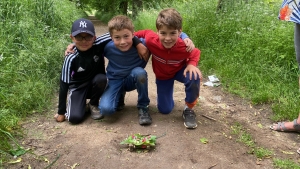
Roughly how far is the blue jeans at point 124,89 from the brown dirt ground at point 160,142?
0.19 m

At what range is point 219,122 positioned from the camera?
→ 10.5ft

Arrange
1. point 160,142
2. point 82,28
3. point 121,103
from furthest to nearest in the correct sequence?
point 121,103, point 82,28, point 160,142

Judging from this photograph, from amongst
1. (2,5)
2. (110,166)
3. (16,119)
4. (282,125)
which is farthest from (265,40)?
(2,5)

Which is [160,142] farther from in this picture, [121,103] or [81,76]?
[81,76]

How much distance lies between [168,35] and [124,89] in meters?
0.89

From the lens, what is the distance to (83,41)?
117 inches

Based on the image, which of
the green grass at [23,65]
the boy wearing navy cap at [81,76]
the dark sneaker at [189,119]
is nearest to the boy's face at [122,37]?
the boy wearing navy cap at [81,76]

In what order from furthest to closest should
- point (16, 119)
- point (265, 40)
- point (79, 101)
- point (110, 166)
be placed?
point (265, 40), point (79, 101), point (16, 119), point (110, 166)

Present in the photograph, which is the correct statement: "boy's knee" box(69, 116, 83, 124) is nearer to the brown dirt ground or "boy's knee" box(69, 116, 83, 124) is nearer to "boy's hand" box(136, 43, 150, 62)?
the brown dirt ground

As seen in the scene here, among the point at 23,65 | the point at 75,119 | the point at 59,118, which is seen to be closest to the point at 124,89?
the point at 75,119

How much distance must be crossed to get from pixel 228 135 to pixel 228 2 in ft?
13.4

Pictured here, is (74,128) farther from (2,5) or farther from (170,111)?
(2,5)

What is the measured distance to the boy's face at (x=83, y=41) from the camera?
2.96 meters

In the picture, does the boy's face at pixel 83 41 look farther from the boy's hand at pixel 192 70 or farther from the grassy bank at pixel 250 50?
the grassy bank at pixel 250 50
